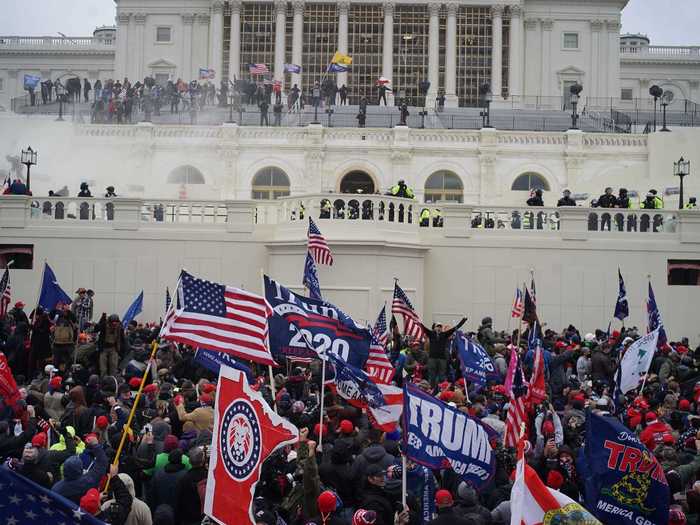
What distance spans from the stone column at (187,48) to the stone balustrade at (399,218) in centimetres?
4216

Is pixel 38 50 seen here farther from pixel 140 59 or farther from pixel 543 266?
pixel 543 266

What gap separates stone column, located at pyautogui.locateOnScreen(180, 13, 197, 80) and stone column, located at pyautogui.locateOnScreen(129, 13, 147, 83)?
236 centimetres

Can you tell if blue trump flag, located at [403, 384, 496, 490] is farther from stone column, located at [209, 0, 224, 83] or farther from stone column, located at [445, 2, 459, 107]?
stone column, located at [209, 0, 224, 83]

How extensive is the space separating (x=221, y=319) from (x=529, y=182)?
3480 centimetres

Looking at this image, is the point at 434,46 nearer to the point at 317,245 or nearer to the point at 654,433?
the point at 317,245

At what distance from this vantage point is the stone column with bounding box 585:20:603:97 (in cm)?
7050

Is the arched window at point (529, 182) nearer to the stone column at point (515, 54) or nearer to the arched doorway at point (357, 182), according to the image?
the arched doorway at point (357, 182)

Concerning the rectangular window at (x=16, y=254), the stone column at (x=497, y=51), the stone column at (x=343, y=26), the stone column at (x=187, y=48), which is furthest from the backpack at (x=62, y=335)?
the stone column at (x=187, y=48)

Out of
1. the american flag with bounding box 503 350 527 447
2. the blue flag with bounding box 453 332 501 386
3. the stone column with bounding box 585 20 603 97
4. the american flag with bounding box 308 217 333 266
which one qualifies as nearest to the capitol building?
the stone column with bounding box 585 20 603 97

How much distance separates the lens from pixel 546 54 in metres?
70.8

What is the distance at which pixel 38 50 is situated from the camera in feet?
283

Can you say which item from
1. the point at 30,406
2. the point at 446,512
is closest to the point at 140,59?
the point at 30,406

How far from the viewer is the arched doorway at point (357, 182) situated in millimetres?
47594

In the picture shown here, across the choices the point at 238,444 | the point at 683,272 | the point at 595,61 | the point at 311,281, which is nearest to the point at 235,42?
the point at 595,61
